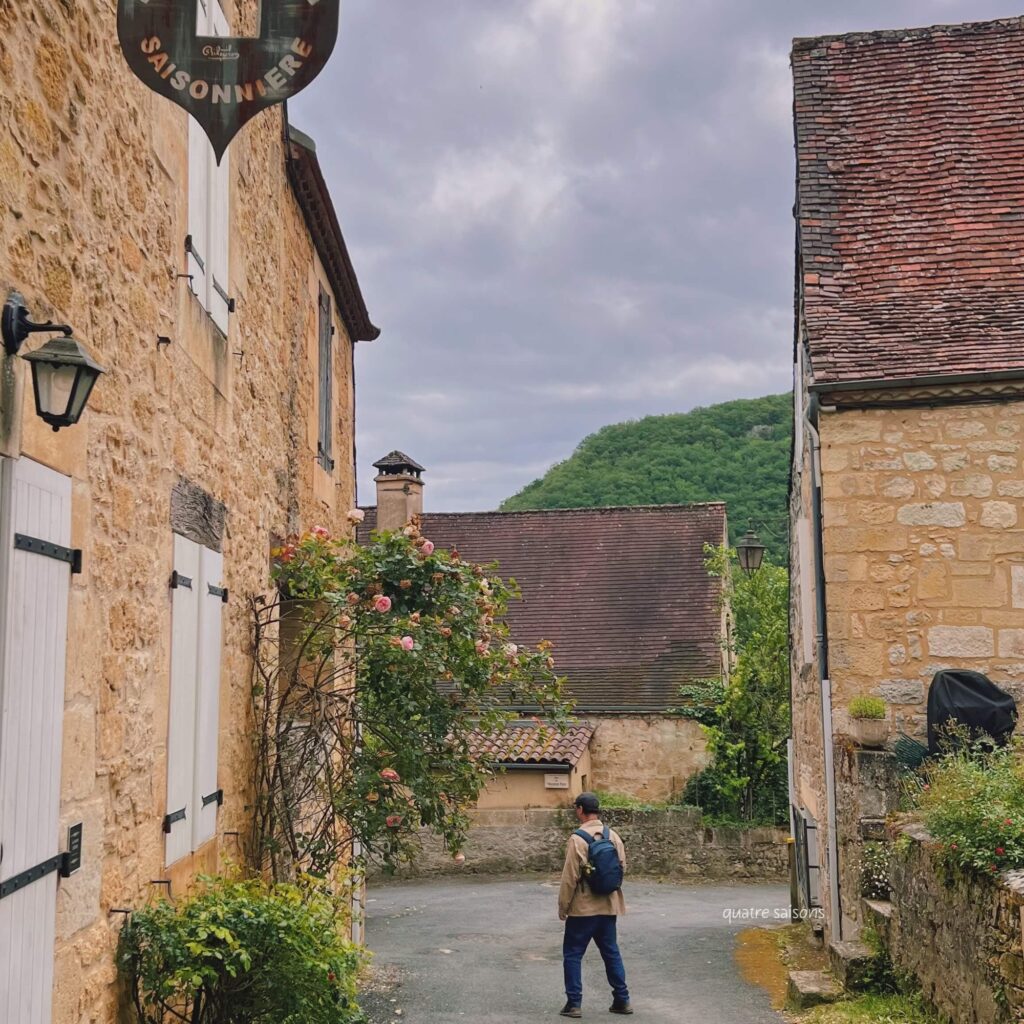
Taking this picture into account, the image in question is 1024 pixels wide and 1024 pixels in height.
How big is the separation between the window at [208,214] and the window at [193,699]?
1.26 meters

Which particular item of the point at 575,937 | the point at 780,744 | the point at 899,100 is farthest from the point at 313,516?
the point at 780,744

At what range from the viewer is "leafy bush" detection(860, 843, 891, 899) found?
8.66 meters

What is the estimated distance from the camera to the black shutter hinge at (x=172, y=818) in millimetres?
5184

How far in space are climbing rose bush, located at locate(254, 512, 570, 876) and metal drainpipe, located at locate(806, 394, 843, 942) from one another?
2.50m

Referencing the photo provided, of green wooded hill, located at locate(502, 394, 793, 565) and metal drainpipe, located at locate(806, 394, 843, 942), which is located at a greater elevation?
green wooded hill, located at locate(502, 394, 793, 565)

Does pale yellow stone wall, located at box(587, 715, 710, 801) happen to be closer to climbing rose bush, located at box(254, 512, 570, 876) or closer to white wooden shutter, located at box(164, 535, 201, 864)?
climbing rose bush, located at box(254, 512, 570, 876)

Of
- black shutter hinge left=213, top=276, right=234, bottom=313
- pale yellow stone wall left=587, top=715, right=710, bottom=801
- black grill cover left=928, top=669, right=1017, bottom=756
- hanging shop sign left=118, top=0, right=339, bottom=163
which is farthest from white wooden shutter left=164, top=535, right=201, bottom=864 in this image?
pale yellow stone wall left=587, top=715, right=710, bottom=801

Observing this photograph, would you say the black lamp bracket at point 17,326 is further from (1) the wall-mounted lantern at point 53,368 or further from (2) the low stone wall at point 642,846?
(2) the low stone wall at point 642,846

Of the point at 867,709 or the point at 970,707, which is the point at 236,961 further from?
the point at 970,707

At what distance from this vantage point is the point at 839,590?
9.46 m

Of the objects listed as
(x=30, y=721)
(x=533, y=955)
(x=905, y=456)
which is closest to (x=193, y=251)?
(x=30, y=721)

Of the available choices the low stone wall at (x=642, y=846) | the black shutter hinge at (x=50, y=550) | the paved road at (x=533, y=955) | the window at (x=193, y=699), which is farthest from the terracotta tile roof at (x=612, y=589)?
the black shutter hinge at (x=50, y=550)

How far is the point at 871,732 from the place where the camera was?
9.04 metres

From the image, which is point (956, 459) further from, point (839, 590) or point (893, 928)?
point (893, 928)
